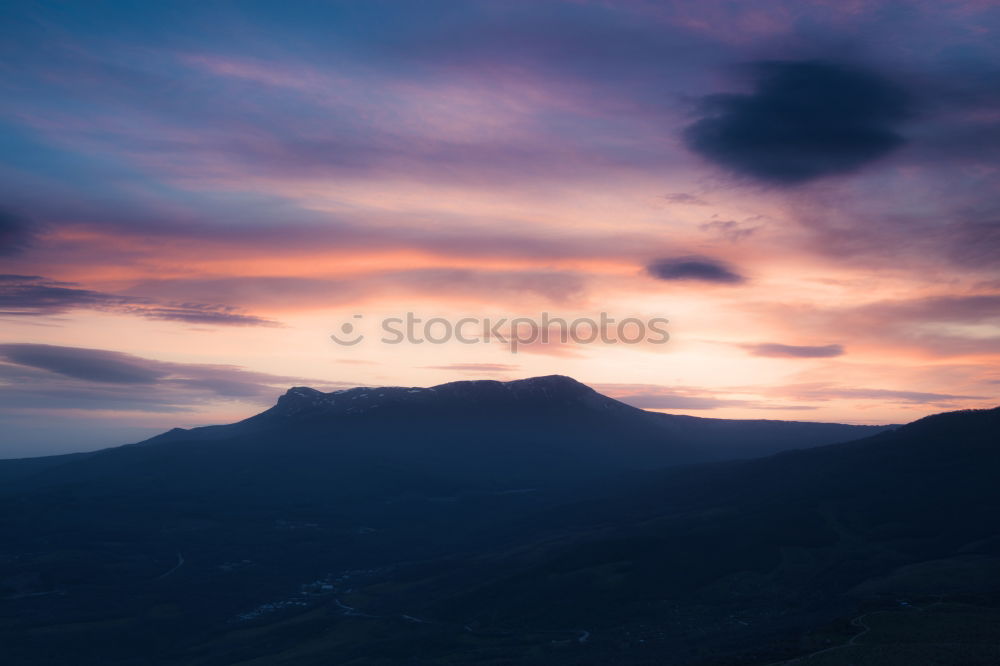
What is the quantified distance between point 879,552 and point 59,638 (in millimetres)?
181716

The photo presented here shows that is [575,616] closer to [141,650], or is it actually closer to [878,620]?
[878,620]

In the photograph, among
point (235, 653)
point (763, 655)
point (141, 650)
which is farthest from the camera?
point (141, 650)

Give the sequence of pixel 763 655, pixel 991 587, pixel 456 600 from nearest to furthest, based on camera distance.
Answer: pixel 763 655 → pixel 991 587 → pixel 456 600

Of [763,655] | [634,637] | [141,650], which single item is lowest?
[141,650]

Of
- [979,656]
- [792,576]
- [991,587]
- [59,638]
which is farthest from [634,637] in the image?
[59,638]

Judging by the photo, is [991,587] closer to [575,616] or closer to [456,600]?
[575,616]

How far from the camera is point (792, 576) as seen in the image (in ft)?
557

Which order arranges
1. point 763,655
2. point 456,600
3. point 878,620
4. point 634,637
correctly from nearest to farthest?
point 763,655 < point 878,620 < point 634,637 < point 456,600

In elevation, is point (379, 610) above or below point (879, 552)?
below

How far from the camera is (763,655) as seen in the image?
90.9 m

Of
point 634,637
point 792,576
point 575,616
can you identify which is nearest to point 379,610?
point 575,616

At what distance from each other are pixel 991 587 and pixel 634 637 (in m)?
58.2

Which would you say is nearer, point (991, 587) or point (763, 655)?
point (763, 655)

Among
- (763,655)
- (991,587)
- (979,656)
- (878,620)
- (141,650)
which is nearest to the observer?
(979,656)
